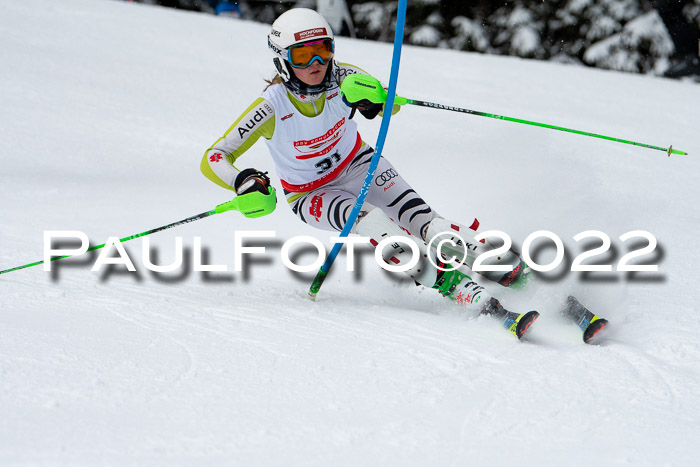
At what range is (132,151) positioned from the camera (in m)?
6.79

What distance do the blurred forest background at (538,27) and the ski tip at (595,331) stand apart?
39.9 ft

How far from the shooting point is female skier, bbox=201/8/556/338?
127 inches

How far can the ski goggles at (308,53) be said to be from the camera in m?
3.29

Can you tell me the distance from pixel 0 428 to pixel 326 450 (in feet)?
2.77

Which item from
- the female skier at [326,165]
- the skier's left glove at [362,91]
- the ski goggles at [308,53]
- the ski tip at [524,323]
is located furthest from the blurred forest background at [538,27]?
the ski tip at [524,323]

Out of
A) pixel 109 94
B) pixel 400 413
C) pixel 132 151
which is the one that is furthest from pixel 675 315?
pixel 109 94

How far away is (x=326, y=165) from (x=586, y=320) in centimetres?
151

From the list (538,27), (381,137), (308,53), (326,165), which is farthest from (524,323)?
(538,27)

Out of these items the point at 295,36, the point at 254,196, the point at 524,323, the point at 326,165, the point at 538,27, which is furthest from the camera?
the point at 538,27

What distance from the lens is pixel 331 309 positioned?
327 cm

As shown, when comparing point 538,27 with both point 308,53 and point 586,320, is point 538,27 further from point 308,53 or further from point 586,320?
point 586,320

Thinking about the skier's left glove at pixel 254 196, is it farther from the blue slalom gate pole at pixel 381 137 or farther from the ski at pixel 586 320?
the ski at pixel 586 320

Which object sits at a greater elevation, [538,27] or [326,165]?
[538,27]

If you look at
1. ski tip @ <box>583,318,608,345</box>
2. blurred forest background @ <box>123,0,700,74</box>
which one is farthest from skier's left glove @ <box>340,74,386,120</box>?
A: blurred forest background @ <box>123,0,700,74</box>
